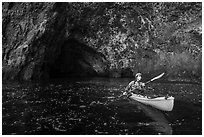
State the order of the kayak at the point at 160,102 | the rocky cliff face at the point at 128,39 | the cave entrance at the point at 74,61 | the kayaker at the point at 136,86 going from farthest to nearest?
1. the cave entrance at the point at 74,61
2. the rocky cliff face at the point at 128,39
3. the kayaker at the point at 136,86
4. the kayak at the point at 160,102

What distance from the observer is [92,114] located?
1945 cm

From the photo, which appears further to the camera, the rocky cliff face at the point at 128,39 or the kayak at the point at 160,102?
the rocky cliff face at the point at 128,39

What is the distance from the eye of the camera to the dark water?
52.9 feet

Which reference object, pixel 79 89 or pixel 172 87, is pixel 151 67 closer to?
pixel 172 87

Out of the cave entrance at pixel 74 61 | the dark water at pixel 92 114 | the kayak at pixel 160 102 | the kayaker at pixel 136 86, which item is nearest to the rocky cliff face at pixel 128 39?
the cave entrance at pixel 74 61

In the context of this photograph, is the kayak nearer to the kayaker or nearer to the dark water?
the dark water

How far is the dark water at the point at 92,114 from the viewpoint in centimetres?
1612

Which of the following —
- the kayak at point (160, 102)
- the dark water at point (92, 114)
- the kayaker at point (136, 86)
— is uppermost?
the kayaker at point (136, 86)

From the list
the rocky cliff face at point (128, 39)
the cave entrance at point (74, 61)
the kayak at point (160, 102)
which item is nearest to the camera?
the kayak at point (160, 102)

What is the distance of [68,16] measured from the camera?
1583 inches

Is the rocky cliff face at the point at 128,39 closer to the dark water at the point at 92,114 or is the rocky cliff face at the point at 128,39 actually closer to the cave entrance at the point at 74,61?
the cave entrance at the point at 74,61

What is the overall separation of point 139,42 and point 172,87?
1246cm

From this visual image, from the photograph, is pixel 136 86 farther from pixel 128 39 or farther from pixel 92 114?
pixel 128 39

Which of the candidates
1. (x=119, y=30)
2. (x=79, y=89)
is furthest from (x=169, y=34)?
(x=79, y=89)
